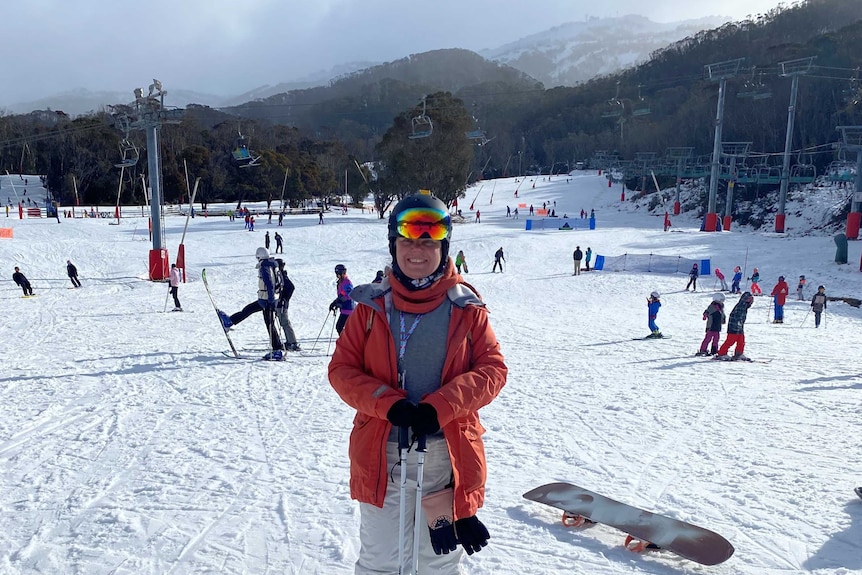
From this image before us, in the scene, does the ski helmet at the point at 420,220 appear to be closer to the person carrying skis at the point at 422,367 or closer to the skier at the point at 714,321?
the person carrying skis at the point at 422,367

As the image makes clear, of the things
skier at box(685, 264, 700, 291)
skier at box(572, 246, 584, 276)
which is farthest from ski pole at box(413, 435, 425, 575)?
skier at box(572, 246, 584, 276)

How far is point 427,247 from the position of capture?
2438 millimetres

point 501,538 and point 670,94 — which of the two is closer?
point 501,538

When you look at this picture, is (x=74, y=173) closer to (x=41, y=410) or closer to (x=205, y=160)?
(x=205, y=160)

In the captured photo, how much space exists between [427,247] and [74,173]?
65.4 metres

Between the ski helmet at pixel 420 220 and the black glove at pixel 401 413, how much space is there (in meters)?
0.62

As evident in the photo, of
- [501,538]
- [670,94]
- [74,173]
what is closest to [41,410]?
[501,538]

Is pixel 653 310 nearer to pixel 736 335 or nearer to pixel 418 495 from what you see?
pixel 736 335

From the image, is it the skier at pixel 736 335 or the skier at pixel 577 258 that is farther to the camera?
the skier at pixel 577 258

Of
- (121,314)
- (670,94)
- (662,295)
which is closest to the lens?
(121,314)

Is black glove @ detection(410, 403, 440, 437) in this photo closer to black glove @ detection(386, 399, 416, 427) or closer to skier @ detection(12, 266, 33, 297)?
black glove @ detection(386, 399, 416, 427)

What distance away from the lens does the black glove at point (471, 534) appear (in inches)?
95.5

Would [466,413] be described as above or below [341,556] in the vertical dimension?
above

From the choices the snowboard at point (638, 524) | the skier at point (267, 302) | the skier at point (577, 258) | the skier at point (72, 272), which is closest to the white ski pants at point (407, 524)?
the snowboard at point (638, 524)
